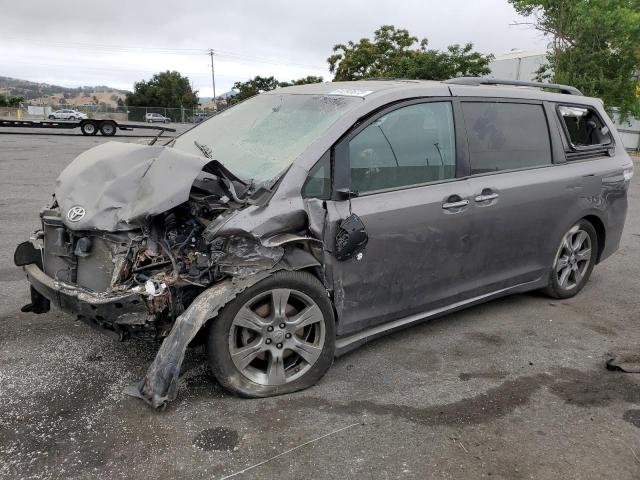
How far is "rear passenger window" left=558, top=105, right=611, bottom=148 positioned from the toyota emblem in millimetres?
3823

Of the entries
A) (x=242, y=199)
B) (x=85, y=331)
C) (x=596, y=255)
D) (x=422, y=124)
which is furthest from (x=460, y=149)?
(x=85, y=331)

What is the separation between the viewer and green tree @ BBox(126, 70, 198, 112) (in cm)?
7806

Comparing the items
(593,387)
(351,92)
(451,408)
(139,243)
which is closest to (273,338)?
(139,243)

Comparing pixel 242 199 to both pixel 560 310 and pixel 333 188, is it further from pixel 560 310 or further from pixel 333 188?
pixel 560 310

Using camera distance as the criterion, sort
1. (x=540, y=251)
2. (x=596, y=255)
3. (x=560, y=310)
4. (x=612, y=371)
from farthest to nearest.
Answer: (x=596, y=255), (x=560, y=310), (x=540, y=251), (x=612, y=371)

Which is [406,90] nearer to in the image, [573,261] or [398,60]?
[573,261]

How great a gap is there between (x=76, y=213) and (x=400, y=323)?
2.15 metres

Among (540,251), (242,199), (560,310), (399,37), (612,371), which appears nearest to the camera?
(242,199)

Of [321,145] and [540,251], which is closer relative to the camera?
[321,145]

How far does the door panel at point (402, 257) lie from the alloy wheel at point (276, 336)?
0.23 metres

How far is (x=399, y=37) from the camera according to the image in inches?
1221

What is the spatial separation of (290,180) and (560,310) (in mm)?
2924

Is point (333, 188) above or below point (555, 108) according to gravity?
below

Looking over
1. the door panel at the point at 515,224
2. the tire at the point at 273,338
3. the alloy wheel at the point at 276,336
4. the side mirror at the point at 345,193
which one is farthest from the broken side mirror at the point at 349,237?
the door panel at the point at 515,224
